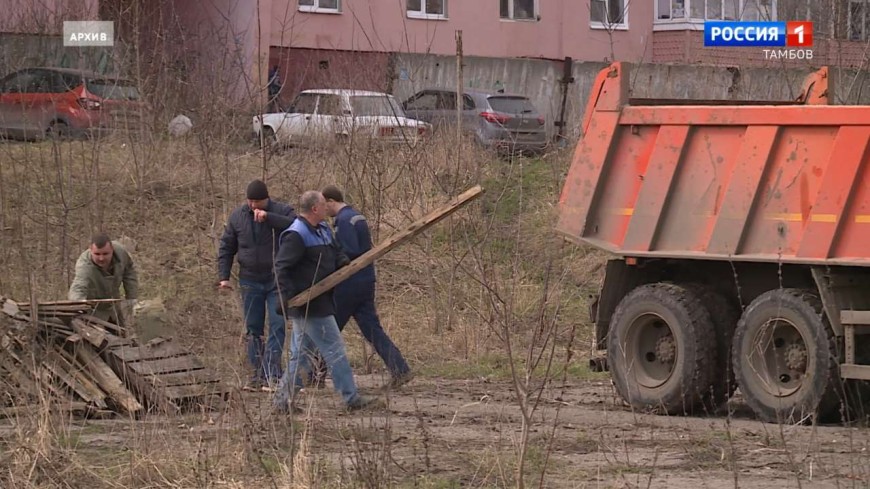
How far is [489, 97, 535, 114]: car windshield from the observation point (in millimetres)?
27156

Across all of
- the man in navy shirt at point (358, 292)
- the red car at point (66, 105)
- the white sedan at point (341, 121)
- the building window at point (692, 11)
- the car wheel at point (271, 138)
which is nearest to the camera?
the man in navy shirt at point (358, 292)

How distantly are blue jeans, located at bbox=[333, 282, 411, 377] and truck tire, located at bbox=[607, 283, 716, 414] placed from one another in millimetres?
1952

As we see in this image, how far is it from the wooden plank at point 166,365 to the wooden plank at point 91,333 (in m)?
0.27

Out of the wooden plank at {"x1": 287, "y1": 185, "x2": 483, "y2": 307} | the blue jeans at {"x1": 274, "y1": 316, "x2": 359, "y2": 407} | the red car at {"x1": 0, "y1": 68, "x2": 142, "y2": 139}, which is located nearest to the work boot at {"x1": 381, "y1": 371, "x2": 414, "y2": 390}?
the blue jeans at {"x1": 274, "y1": 316, "x2": 359, "y2": 407}

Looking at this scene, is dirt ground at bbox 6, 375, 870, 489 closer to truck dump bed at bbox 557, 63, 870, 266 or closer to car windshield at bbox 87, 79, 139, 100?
truck dump bed at bbox 557, 63, 870, 266

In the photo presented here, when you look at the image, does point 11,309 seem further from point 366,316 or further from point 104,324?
point 366,316

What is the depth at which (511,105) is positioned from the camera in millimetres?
27359

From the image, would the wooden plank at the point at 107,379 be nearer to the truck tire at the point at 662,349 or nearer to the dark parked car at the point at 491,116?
the truck tire at the point at 662,349

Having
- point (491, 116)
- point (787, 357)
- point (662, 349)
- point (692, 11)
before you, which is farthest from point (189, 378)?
point (692, 11)

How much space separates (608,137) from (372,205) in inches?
296

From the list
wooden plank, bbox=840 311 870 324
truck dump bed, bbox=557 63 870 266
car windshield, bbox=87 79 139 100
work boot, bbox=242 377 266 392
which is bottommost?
work boot, bbox=242 377 266 392

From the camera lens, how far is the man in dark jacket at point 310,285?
10281mm

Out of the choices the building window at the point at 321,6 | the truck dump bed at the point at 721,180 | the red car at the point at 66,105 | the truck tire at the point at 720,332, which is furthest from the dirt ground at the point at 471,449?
the building window at the point at 321,6

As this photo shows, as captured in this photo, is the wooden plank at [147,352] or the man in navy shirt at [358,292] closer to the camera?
the wooden plank at [147,352]
